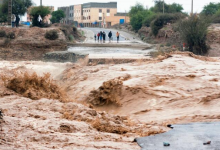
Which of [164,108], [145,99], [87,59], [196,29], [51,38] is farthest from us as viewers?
[51,38]

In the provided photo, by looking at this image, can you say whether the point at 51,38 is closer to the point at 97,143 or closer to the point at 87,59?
the point at 87,59

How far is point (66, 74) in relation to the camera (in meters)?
22.1

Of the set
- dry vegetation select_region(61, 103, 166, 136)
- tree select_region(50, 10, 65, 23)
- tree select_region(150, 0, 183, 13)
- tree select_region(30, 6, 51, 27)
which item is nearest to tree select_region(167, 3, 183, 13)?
tree select_region(150, 0, 183, 13)

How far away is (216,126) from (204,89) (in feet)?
17.4

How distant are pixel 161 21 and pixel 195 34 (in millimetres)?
22238

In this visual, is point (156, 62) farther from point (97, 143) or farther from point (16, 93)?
point (97, 143)

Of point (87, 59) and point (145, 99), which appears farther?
point (87, 59)

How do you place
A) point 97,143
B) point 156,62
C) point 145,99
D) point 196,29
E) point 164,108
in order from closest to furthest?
point 97,143, point 164,108, point 145,99, point 156,62, point 196,29

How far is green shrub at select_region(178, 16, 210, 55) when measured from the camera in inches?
1492

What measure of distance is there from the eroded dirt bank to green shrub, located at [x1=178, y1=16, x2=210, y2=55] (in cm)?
1435

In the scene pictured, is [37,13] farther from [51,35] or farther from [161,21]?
[161,21]

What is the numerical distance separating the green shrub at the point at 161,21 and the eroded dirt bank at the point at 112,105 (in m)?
34.2

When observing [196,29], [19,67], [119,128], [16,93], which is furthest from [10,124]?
[196,29]

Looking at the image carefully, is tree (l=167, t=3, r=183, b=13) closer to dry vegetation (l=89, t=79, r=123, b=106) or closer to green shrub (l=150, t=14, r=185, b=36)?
green shrub (l=150, t=14, r=185, b=36)
